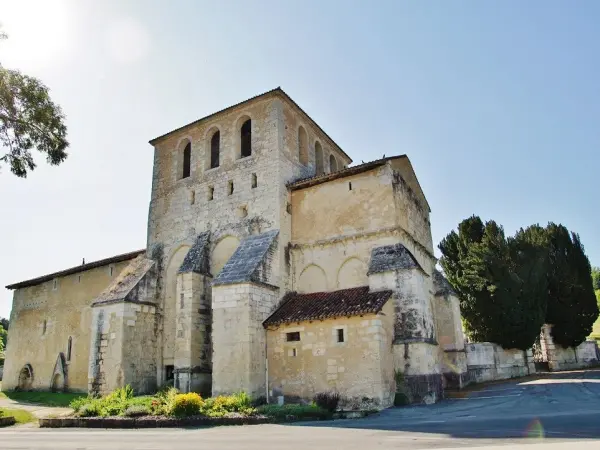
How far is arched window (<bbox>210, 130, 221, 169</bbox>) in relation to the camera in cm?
2316

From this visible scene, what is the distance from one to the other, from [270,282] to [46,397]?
1498 cm

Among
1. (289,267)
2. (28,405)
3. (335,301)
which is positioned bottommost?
(28,405)

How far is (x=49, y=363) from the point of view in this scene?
2664 cm

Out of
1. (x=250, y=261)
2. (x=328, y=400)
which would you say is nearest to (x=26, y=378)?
(x=250, y=261)

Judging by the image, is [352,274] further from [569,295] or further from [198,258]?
[569,295]

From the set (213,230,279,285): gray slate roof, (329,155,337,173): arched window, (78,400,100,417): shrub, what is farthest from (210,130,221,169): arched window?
(78,400,100,417): shrub

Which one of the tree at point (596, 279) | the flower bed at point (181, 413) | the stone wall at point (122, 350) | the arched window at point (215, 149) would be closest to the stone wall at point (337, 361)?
the flower bed at point (181, 413)

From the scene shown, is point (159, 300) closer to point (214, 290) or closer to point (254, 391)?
point (214, 290)

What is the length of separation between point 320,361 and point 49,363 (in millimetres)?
19293

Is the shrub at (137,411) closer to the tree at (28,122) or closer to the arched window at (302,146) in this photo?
the tree at (28,122)

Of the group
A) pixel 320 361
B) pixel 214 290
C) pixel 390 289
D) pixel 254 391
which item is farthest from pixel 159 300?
pixel 390 289

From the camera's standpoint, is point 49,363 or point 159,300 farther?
point 49,363

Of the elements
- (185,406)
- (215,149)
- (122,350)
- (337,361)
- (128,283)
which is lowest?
(185,406)

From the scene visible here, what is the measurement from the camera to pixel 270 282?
704 inches
